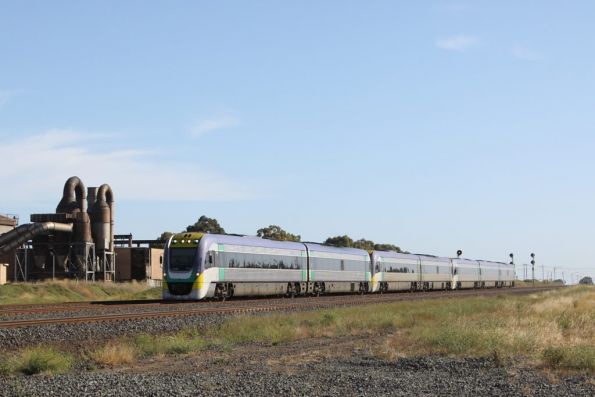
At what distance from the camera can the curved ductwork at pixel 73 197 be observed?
2950 inches

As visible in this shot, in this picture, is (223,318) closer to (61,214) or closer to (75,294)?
(75,294)

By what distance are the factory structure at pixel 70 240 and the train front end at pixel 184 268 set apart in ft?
106

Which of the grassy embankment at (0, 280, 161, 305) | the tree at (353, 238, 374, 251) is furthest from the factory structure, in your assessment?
the tree at (353, 238, 374, 251)

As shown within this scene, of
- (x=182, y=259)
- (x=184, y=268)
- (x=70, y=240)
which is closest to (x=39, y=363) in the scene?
(x=184, y=268)

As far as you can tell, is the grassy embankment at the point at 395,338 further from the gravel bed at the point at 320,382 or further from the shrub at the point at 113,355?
the gravel bed at the point at 320,382

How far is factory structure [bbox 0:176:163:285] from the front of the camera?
7281 centimetres

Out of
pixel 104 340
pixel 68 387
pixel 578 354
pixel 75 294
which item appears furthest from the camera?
pixel 75 294

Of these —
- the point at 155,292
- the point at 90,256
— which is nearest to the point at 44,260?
the point at 90,256

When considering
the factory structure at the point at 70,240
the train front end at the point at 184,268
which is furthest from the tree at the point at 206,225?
the train front end at the point at 184,268

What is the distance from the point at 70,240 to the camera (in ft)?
241

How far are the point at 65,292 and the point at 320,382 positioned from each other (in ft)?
146

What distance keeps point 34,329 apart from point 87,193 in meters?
56.9

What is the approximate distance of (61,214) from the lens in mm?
73562

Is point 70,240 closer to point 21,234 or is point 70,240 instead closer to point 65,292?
point 21,234
